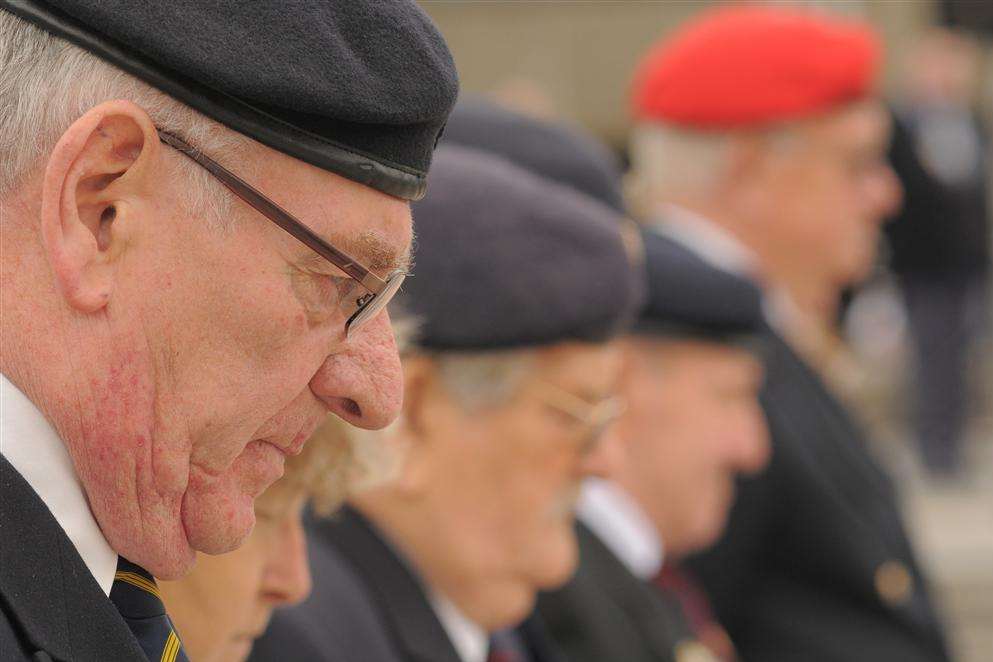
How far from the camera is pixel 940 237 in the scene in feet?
36.0

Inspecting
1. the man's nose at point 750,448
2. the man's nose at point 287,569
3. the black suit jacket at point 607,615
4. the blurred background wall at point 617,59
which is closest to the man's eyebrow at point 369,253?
the man's nose at point 287,569

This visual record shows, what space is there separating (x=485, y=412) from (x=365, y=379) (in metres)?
1.34

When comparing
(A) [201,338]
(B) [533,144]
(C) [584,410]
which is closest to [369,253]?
(A) [201,338]

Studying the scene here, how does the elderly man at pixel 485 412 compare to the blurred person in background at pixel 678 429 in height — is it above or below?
above

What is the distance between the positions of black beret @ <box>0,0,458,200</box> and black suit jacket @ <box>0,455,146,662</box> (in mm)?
423

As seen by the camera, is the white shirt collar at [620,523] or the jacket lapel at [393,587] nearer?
the jacket lapel at [393,587]

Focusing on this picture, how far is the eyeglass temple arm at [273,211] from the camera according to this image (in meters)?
1.57

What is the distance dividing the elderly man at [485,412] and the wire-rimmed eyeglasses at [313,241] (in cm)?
117

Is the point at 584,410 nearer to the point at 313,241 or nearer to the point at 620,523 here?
the point at 620,523

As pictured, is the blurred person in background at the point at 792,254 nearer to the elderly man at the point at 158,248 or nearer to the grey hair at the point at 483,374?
the grey hair at the point at 483,374

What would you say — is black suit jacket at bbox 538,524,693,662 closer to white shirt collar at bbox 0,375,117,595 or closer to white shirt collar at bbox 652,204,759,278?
white shirt collar at bbox 652,204,759,278

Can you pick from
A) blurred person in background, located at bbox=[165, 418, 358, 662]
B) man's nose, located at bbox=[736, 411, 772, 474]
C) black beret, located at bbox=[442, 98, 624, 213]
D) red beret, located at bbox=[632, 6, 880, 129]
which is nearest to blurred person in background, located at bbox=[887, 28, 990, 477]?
red beret, located at bbox=[632, 6, 880, 129]

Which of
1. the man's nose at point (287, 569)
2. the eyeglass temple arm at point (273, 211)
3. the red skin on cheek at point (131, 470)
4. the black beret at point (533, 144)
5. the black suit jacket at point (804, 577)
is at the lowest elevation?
the black suit jacket at point (804, 577)

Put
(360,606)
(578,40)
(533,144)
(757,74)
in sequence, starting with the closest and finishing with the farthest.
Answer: (360,606) < (533,144) < (757,74) < (578,40)
